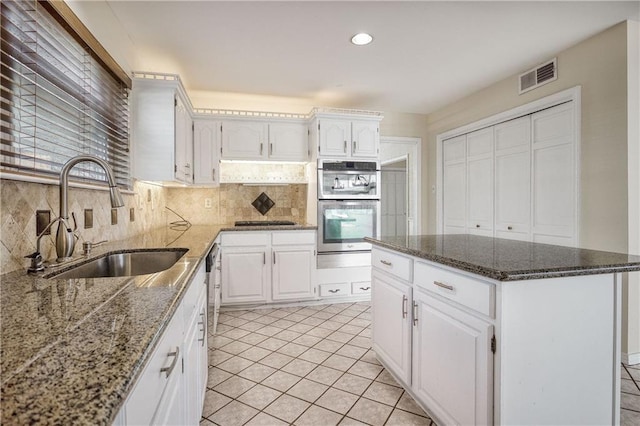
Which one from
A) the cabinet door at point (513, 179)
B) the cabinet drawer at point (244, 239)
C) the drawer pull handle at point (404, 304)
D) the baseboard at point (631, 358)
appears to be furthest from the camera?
the cabinet drawer at point (244, 239)

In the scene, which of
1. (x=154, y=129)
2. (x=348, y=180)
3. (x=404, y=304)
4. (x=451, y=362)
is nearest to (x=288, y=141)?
(x=348, y=180)

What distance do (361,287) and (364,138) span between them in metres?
1.75

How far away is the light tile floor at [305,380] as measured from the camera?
172 cm

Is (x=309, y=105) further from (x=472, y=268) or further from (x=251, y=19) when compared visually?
(x=472, y=268)

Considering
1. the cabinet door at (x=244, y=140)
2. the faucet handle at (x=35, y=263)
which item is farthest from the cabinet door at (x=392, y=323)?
the cabinet door at (x=244, y=140)

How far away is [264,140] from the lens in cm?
373

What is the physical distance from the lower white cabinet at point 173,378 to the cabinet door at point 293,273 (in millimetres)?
1829

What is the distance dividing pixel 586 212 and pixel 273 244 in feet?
9.35

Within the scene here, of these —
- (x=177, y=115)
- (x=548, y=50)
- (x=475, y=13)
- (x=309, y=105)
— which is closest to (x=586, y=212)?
(x=548, y=50)

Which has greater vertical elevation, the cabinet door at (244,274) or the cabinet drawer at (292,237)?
the cabinet drawer at (292,237)

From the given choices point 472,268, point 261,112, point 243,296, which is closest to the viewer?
point 472,268

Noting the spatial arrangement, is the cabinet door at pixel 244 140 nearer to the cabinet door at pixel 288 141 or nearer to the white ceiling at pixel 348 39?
the cabinet door at pixel 288 141

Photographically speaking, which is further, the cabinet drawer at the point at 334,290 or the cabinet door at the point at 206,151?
the cabinet drawer at the point at 334,290

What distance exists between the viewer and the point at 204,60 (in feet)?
9.58
